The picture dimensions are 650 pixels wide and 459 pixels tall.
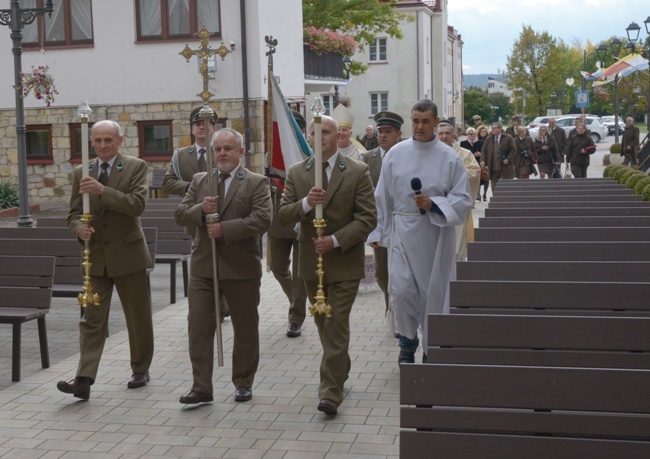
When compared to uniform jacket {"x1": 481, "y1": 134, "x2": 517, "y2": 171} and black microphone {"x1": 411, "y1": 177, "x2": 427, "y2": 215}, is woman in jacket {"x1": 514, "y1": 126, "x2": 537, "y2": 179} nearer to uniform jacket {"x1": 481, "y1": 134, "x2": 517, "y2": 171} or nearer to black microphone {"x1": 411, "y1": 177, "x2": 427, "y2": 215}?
uniform jacket {"x1": 481, "y1": 134, "x2": 517, "y2": 171}

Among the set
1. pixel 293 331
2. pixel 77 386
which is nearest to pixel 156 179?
pixel 293 331

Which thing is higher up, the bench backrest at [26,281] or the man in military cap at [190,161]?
the man in military cap at [190,161]

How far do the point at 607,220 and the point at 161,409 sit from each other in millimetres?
3921

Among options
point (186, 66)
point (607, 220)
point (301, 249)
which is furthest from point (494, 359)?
point (186, 66)

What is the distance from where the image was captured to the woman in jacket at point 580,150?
24.4 m

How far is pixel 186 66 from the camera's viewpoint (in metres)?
24.2

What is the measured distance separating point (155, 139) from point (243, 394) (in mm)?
17956

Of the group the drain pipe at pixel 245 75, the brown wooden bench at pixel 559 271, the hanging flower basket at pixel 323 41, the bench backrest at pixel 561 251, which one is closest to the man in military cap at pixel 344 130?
the bench backrest at pixel 561 251

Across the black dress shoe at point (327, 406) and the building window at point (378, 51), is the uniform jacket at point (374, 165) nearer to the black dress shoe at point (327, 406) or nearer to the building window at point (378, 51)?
the black dress shoe at point (327, 406)

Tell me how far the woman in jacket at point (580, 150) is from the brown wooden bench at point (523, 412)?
20.7 m

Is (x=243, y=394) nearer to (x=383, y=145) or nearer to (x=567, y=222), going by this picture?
(x=383, y=145)

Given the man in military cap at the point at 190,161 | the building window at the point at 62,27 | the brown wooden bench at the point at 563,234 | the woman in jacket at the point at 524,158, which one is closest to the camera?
Answer: the brown wooden bench at the point at 563,234

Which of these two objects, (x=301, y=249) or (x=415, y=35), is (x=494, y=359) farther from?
(x=415, y=35)

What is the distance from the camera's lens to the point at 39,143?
25422mm
